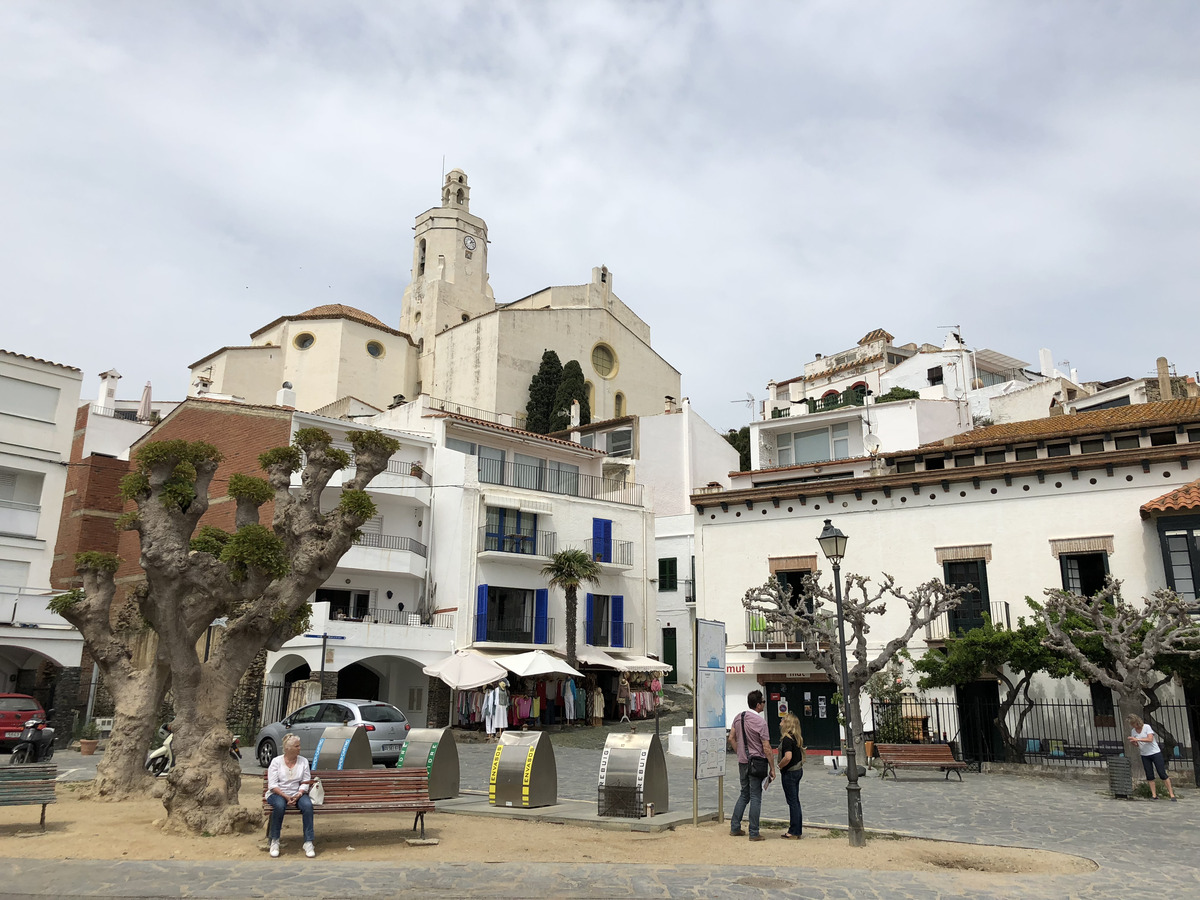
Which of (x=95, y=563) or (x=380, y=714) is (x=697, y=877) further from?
(x=95, y=563)

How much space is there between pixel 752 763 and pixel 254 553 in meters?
7.22

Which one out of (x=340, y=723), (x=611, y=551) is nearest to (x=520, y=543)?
(x=611, y=551)

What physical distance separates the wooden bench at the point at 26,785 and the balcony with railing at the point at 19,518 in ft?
78.5

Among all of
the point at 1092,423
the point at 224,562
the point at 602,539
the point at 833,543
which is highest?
the point at 1092,423

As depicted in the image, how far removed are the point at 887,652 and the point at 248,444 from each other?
23676 mm

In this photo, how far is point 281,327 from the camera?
213 ft

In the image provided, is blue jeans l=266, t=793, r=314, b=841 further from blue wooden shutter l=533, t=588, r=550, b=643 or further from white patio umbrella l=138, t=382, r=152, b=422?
white patio umbrella l=138, t=382, r=152, b=422

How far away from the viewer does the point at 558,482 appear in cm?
3994

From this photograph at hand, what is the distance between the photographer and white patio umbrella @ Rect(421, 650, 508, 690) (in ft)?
85.5

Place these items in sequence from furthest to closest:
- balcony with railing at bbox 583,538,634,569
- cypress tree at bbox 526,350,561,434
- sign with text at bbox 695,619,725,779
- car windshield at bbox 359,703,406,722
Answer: cypress tree at bbox 526,350,561,434, balcony with railing at bbox 583,538,634,569, car windshield at bbox 359,703,406,722, sign with text at bbox 695,619,725,779

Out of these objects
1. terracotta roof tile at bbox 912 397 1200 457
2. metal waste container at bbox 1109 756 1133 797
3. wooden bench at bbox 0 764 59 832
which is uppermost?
terracotta roof tile at bbox 912 397 1200 457

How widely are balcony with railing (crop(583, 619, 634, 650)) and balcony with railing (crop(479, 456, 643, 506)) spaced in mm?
5115

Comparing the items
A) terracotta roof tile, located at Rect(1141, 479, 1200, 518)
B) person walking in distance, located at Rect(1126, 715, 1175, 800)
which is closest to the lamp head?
person walking in distance, located at Rect(1126, 715, 1175, 800)

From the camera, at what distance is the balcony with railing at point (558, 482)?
37.4 meters
